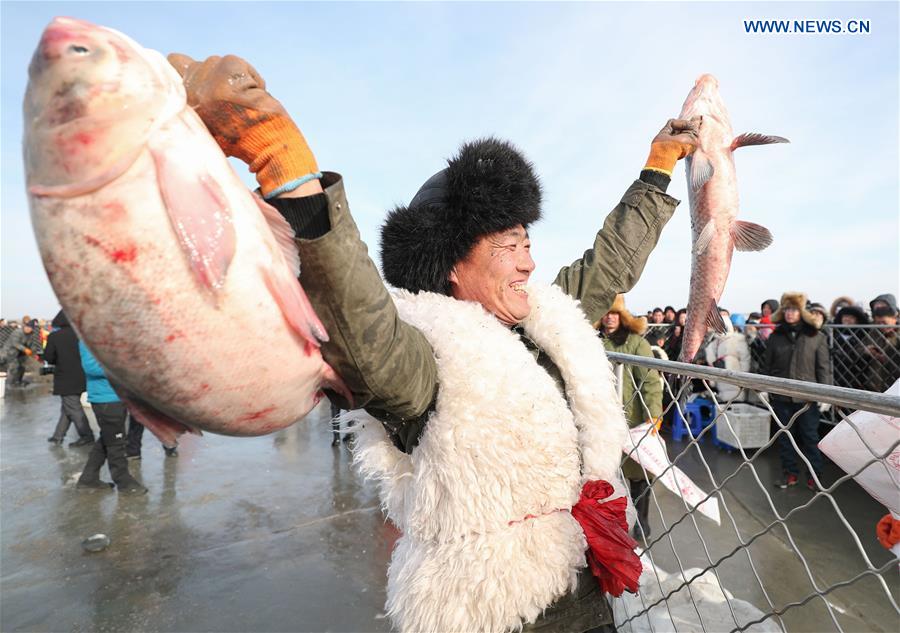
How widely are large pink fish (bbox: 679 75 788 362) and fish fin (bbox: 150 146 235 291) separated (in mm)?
2023

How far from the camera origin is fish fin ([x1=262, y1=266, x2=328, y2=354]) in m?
0.74

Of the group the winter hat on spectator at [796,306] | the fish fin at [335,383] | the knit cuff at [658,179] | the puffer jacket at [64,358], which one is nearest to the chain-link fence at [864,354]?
the winter hat on spectator at [796,306]

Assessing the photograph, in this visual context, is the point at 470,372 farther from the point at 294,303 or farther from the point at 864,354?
the point at 864,354

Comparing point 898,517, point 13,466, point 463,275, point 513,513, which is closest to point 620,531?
point 513,513

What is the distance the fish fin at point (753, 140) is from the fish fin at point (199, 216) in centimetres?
235

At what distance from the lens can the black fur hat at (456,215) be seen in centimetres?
158

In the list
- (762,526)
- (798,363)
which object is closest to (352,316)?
(762,526)

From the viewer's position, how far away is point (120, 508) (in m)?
4.66

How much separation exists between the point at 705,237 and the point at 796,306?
391 cm

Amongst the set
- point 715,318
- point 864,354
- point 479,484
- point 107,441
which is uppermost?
point 715,318

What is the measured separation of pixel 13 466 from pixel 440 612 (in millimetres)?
7211

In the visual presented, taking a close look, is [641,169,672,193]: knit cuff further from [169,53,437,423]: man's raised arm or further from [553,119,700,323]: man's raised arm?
[169,53,437,423]: man's raised arm

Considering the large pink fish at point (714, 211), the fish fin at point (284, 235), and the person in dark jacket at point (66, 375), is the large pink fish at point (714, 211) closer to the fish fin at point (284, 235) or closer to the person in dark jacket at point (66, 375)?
the fish fin at point (284, 235)

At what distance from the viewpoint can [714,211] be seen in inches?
91.9
